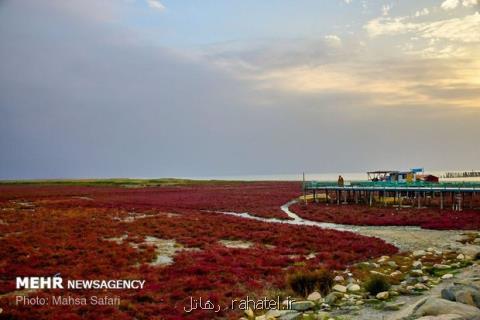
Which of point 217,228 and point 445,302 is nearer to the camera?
point 445,302

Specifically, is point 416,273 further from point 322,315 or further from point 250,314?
point 250,314

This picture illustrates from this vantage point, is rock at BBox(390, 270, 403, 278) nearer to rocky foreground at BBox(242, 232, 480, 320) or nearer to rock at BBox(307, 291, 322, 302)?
rocky foreground at BBox(242, 232, 480, 320)

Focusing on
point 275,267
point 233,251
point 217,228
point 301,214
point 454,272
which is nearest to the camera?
point 454,272

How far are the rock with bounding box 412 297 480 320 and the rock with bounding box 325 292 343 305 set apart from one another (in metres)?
3.74

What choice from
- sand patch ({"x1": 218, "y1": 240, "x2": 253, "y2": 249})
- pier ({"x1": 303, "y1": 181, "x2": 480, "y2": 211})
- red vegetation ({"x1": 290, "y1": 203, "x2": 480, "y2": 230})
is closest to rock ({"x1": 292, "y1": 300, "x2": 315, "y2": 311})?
sand patch ({"x1": 218, "y1": 240, "x2": 253, "y2": 249})

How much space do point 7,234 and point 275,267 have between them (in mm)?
21849

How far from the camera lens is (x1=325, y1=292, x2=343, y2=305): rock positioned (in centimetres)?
1474

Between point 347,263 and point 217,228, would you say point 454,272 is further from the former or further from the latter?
point 217,228

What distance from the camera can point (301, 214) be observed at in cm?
5016

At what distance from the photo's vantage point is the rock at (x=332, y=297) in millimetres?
14739

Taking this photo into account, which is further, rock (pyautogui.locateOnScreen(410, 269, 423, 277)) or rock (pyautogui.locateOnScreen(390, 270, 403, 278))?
rock (pyautogui.locateOnScreen(410, 269, 423, 277))

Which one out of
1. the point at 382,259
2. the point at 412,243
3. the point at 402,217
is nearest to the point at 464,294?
the point at 382,259

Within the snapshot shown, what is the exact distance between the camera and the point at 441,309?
1073cm

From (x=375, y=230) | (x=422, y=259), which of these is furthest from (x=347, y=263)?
(x=375, y=230)
